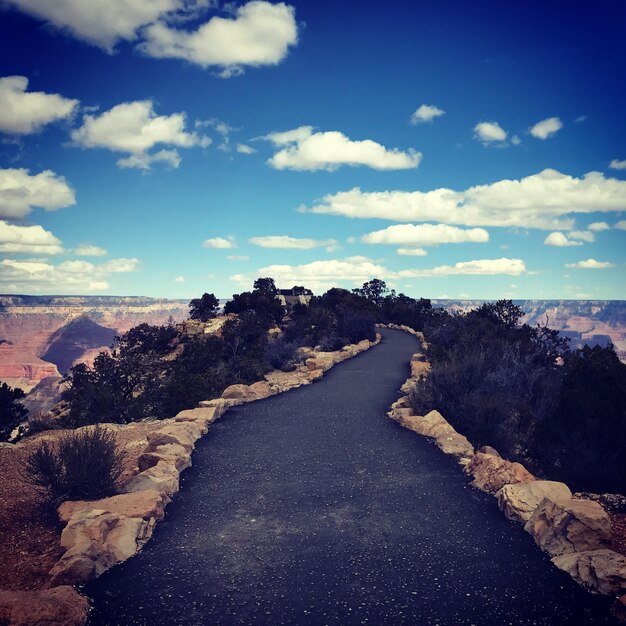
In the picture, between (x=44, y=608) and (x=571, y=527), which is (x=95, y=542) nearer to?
(x=44, y=608)

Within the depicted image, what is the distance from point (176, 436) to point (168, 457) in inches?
40.7

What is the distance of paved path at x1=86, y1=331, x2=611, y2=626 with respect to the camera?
3.96 m

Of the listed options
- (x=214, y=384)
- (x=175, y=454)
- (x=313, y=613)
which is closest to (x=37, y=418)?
(x=214, y=384)

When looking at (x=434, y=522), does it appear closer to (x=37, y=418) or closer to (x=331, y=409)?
(x=331, y=409)

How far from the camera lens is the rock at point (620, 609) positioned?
3744 mm

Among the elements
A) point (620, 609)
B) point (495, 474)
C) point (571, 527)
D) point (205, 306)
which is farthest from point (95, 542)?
point (205, 306)

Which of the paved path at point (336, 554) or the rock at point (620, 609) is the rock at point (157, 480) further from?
the rock at point (620, 609)

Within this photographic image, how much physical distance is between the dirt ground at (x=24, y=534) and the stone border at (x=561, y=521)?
5.42 m

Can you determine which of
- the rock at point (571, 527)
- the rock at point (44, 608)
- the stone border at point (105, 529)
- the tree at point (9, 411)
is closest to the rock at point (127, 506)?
the stone border at point (105, 529)

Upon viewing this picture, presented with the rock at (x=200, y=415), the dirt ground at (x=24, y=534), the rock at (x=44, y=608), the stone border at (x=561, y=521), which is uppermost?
the stone border at (x=561, y=521)

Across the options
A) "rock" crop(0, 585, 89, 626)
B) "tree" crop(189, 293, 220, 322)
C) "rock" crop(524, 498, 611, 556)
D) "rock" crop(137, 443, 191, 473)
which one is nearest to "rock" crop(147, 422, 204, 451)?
"rock" crop(137, 443, 191, 473)

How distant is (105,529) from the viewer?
504cm

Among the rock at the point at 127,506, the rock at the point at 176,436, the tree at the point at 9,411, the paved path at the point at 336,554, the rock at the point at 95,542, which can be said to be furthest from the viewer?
the tree at the point at 9,411

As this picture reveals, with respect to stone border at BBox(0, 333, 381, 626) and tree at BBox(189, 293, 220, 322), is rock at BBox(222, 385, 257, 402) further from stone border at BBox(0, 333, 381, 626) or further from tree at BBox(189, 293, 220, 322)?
tree at BBox(189, 293, 220, 322)
